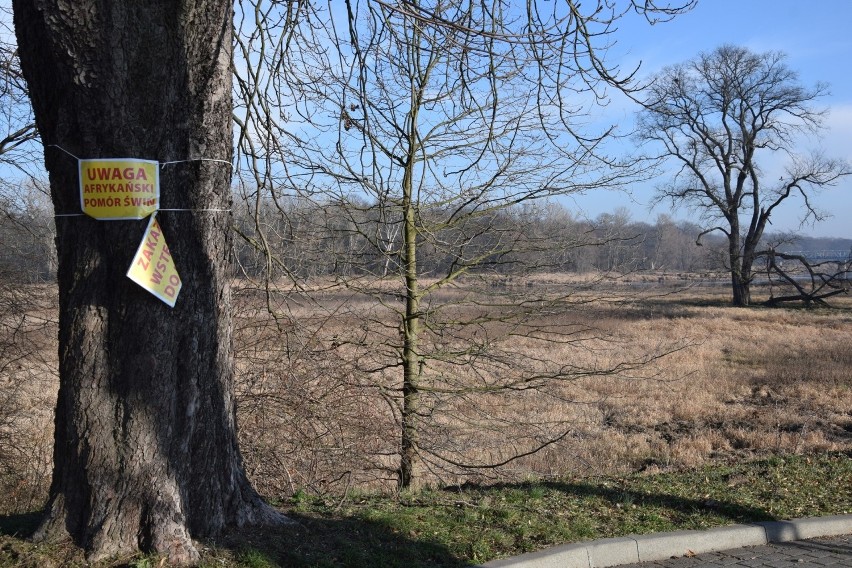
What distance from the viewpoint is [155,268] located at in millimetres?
3957

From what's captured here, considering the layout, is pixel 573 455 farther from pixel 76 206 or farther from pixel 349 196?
pixel 76 206

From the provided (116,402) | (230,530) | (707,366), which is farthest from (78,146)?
(707,366)

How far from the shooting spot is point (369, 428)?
7.98 meters

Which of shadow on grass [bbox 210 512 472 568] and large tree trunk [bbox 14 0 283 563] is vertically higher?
large tree trunk [bbox 14 0 283 563]

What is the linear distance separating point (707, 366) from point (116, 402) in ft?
62.7

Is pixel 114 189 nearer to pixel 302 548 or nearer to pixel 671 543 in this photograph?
pixel 302 548

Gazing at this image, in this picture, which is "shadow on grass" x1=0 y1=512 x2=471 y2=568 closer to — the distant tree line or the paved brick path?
the paved brick path

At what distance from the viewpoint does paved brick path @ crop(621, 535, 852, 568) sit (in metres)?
5.48

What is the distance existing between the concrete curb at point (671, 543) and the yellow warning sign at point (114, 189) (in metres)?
2.84

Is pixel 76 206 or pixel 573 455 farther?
pixel 573 455

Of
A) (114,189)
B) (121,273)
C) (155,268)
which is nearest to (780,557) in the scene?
(155,268)

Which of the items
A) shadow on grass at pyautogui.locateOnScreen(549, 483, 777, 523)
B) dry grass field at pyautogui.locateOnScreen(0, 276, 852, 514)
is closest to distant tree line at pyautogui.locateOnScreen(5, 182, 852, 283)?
dry grass field at pyautogui.locateOnScreen(0, 276, 852, 514)

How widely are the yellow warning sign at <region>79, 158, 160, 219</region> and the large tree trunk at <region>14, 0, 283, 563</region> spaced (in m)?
0.05

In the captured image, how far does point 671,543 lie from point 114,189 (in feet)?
14.3
